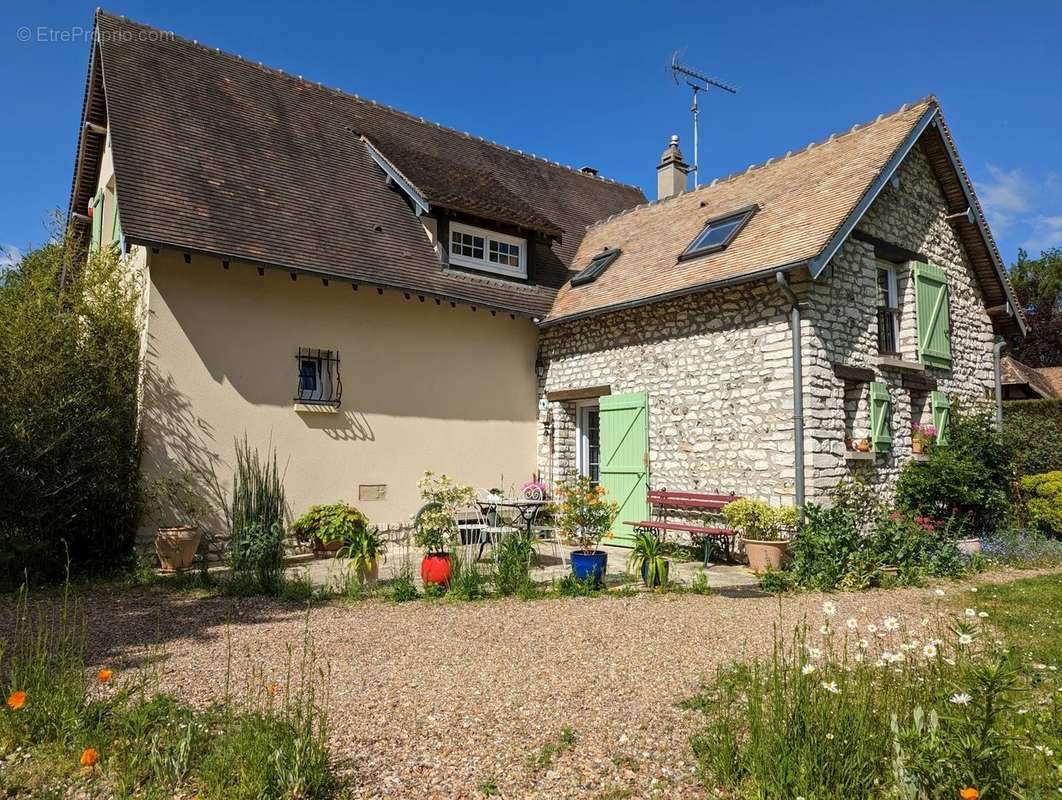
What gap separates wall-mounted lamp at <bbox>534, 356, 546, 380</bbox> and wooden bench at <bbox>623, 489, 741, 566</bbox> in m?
3.15

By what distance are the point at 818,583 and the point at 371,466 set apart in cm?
607

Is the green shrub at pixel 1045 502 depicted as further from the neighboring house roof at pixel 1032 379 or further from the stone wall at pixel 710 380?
the neighboring house roof at pixel 1032 379

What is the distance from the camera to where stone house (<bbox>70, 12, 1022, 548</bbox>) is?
9016 millimetres

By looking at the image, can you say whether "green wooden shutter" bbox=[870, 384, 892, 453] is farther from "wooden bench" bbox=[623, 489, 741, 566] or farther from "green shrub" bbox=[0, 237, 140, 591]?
"green shrub" bbox=[0, 237, 140, 591]

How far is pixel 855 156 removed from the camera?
33.6ft

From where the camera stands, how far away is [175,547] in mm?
8234

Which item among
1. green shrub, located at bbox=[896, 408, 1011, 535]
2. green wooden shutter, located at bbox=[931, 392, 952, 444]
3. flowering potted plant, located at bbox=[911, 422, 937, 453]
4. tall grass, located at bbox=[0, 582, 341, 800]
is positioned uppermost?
green wooden shutter, located at bbox=[931, 392, 952, 444]

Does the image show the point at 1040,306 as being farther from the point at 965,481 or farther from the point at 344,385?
the point at 344,385

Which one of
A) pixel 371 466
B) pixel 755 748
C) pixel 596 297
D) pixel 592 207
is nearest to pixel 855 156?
pixel 596 297

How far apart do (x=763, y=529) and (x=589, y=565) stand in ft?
8.19

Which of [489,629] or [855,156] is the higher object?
[855,156]

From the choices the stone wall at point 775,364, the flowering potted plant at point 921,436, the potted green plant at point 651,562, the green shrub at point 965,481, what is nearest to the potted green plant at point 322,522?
the potted green plant at point 651,562

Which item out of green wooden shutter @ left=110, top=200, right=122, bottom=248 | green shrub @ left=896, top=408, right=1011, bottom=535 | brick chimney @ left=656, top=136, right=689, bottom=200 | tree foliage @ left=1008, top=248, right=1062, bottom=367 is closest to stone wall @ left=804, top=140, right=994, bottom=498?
green shrub @ left=896, top=408, right=1011, bottom=535

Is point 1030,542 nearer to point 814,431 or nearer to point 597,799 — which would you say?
point 814,431
